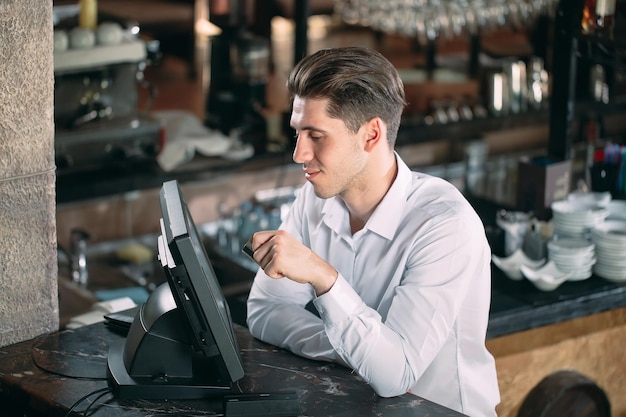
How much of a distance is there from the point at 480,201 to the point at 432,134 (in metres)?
0.94

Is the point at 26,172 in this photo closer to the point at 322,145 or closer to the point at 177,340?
the point at 177,340

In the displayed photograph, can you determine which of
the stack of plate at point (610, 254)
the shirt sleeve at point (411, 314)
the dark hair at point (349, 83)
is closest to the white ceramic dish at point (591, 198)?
the stack of plate at point (610, 254)

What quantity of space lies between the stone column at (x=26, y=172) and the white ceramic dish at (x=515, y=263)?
73.7 inches

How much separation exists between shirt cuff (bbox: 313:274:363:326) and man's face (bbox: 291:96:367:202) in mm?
302

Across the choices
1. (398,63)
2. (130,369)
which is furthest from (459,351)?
(398,63)

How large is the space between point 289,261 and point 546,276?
183cm

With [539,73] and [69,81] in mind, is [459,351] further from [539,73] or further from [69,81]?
[539,73]

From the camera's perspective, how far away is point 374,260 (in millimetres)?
2939

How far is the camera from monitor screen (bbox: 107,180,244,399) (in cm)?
245

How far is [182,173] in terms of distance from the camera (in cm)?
524

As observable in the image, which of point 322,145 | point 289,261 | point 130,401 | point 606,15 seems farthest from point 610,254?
point 130,401

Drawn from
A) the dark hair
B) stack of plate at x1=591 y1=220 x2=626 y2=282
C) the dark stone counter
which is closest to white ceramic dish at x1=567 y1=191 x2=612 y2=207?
stack of plate at x1=591 y1=220 x2=626 y2=282

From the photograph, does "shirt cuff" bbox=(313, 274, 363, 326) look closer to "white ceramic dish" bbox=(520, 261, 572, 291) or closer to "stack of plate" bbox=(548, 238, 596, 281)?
"white ceramic dish" bbox=(520, 261, 572, 291)

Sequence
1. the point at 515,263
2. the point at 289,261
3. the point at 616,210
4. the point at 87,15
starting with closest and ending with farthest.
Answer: the point at 289,261
the point at 515,263
the point at 616,210
the point at 87,15
